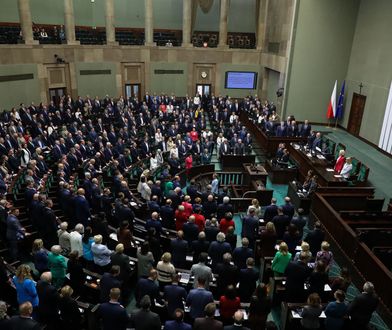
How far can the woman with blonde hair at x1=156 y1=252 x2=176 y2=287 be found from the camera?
551cm

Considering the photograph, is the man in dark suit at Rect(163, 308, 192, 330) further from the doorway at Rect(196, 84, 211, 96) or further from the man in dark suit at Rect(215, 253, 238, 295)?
the doorway at Rect(196, 84, 211, 96)

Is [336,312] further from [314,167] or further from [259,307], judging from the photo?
[314,167]

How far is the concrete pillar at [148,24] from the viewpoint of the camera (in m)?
A: 22.1

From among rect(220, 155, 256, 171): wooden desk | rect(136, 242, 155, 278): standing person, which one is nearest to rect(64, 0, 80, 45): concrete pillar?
rect(220, 155, 256, 171): wooden desk

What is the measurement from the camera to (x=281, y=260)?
6.37m

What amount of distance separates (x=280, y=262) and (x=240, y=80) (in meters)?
19.8

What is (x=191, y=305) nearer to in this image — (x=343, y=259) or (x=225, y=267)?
(x=225, y=267)

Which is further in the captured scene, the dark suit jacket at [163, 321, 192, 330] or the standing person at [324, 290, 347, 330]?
the standing person at [324, 290, 347, 330]

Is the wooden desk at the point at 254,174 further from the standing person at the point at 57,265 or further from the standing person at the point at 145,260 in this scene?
the standing person at the point at 57,265

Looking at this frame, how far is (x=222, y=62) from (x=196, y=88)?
250 cm

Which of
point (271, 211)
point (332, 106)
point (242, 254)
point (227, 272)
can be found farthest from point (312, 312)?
point (332, 106)

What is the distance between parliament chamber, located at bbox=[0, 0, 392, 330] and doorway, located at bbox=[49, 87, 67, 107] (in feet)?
0.31

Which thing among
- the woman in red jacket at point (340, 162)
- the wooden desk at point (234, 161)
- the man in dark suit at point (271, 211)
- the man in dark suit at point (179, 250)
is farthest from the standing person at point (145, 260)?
the wooden desk at point (234, 161)

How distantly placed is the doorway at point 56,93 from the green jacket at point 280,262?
1740 centimetres
